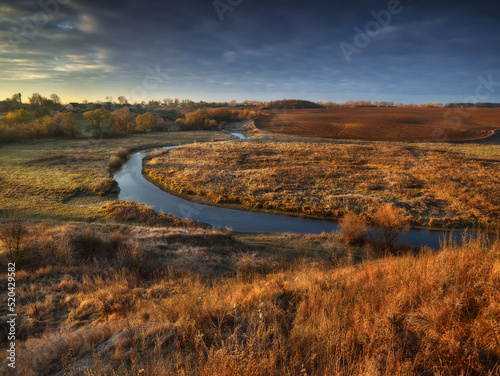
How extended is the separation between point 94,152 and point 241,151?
33332mm


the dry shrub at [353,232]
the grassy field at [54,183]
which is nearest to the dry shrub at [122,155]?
the grassy field at [54,183]

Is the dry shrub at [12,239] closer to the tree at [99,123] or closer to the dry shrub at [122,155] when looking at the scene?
the dry shrub at [122,155]

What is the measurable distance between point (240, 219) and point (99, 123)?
73174mm

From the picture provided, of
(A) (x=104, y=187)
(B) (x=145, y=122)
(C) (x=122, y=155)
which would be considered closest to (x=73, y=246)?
(A) (x=104, y=187)

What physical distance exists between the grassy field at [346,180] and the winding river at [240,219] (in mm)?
1646

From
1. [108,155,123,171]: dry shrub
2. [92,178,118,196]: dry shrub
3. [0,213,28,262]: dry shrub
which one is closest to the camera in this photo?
[0,213,28,262]: dry shrub

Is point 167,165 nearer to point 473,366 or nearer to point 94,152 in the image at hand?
point 94,152

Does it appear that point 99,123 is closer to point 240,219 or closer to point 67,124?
point 67,124

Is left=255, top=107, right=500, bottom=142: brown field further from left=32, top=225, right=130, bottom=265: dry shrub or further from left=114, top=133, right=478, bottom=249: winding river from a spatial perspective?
left=32, top=225, right=130, bottom=265: dry shrub

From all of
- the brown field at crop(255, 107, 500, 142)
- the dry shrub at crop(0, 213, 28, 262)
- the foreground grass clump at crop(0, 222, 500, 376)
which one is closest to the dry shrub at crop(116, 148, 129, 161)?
the dry shrub at crop(0, 213, 28, 262)

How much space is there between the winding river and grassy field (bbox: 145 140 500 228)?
1646 mm

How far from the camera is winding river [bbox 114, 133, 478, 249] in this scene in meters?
21.6

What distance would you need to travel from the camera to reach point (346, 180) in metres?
35.3

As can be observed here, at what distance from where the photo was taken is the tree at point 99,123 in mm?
75938
